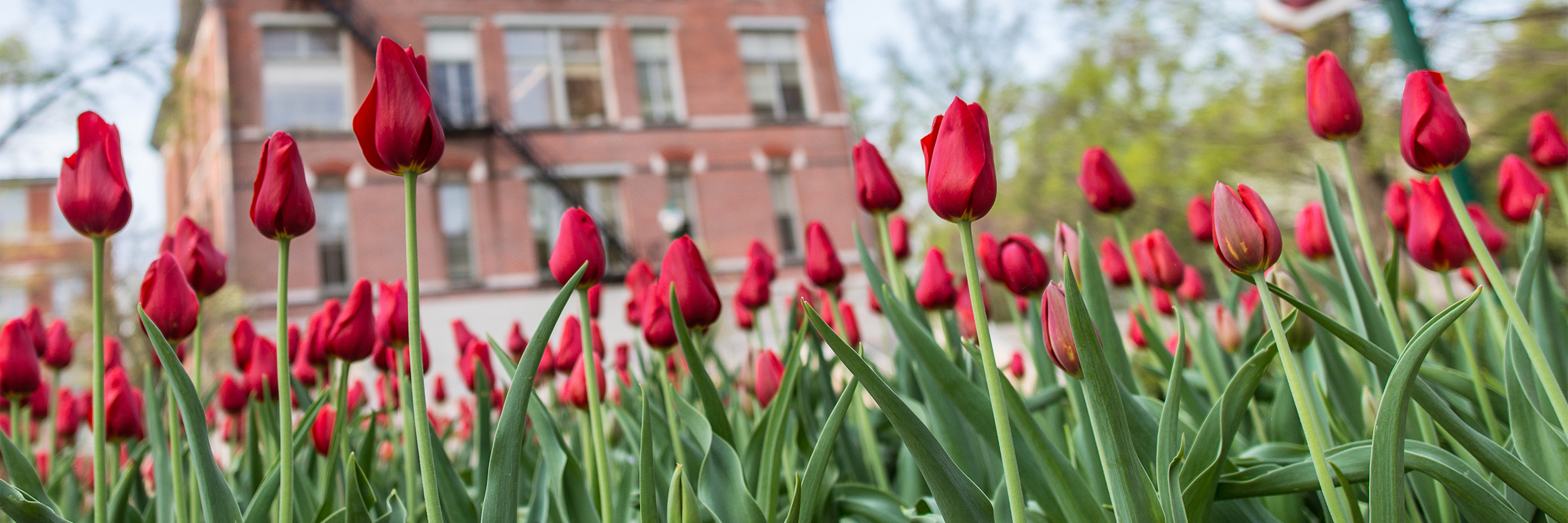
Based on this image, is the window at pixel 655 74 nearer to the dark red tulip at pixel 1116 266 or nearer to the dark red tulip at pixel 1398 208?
the dark red tulip at pixel 1116 266

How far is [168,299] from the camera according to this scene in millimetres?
1174

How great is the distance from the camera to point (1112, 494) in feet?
2.76

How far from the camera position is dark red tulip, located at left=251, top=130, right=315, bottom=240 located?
98 centimetres

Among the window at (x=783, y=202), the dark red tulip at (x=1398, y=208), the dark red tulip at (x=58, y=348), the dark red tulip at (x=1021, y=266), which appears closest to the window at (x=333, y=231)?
the window at (x=783, y=202)

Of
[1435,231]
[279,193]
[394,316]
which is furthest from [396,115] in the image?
[1435,231]

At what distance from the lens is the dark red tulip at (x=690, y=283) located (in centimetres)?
126

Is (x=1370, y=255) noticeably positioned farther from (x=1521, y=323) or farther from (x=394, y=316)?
(x=394, y=316)

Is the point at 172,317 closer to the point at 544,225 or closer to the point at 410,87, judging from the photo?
the point at 410,87

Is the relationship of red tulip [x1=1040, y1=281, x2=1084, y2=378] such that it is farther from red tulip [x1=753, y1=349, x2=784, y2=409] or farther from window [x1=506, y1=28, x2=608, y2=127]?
window [x1=506, y1=28, x2=608, y2=127]

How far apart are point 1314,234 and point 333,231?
13.5 metres

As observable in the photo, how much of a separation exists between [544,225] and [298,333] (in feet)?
39.4

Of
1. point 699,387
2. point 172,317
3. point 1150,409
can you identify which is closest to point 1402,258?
point 1150,409

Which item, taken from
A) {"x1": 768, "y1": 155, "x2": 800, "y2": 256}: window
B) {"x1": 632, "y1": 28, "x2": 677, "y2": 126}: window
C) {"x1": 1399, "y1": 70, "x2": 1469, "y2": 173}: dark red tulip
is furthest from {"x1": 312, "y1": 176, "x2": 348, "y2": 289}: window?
{"x1": 1399, "y1": 70, "x2": 1469, "y2": 173}: dark red tulip

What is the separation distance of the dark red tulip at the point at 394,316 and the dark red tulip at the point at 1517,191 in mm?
2181
